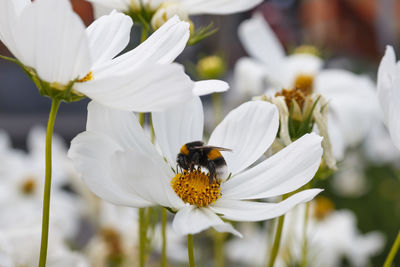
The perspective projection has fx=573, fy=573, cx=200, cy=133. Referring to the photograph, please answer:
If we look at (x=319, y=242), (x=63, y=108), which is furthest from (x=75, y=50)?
(x=63, y=108)

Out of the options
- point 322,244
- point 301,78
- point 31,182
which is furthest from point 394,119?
point 31,182

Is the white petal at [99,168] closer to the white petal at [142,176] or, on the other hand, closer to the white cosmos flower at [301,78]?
the white petal at [142,176]

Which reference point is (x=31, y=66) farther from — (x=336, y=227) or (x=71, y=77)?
(x=336, y=227)

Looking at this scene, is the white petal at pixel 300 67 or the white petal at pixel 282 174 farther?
the white petal at pixel 300 67

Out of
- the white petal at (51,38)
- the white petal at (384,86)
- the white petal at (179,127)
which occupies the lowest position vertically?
the white petal at (179,127)

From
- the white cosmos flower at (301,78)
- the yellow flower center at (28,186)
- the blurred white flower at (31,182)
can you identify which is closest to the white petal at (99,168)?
the white cosmos flower at (301,78)

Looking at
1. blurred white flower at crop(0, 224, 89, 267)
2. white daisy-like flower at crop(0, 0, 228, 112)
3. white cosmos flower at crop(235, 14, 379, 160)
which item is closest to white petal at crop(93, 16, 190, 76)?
white daisy-like flower at crop(0, 0, 228, 112)
